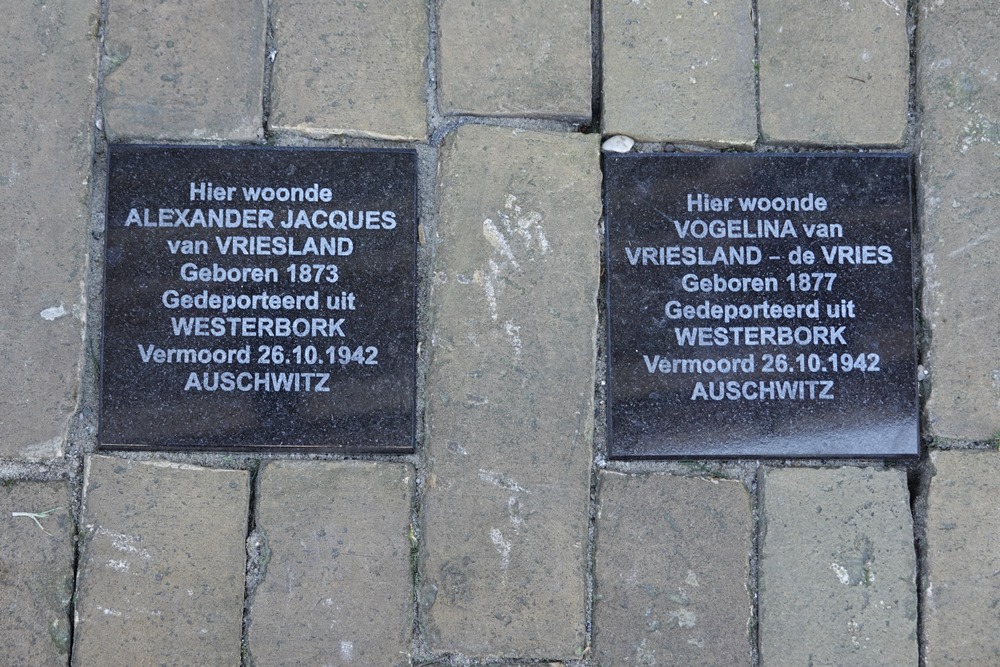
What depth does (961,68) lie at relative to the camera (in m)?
2.33

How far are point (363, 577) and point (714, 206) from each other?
60.0 inches

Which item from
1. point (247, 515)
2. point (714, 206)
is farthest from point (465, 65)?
point (247, 515)

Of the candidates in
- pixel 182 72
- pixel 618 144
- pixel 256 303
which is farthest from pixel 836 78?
→ pixel 182 72

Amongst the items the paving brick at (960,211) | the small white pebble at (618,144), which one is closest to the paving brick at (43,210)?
the small white pebble at (618,144)

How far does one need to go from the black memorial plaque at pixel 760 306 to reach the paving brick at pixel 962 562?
159 millimetres

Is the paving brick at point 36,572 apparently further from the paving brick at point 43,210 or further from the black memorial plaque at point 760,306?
the black memorial plaque at point 760,306

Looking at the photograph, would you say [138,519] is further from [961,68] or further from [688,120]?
[961,68]

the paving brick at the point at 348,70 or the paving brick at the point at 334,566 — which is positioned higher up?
the paving brick at the point at 348,70

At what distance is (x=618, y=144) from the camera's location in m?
2.32

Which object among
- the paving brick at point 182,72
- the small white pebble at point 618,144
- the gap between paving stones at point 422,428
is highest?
the paving brick at point 182,72

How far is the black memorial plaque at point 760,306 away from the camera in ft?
7.35

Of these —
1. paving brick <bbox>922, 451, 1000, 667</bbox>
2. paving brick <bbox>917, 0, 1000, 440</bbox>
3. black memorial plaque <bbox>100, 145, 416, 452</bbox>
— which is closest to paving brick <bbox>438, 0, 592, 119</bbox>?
black memorial plaque <bbox>100, 145, 416, 452</bbox>

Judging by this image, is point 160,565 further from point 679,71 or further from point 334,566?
point 679,71

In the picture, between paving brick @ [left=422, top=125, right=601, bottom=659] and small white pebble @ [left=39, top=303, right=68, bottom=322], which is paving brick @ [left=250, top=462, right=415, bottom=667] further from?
small white pebble @ [left=39, top=303, right=68, bottom=322]
